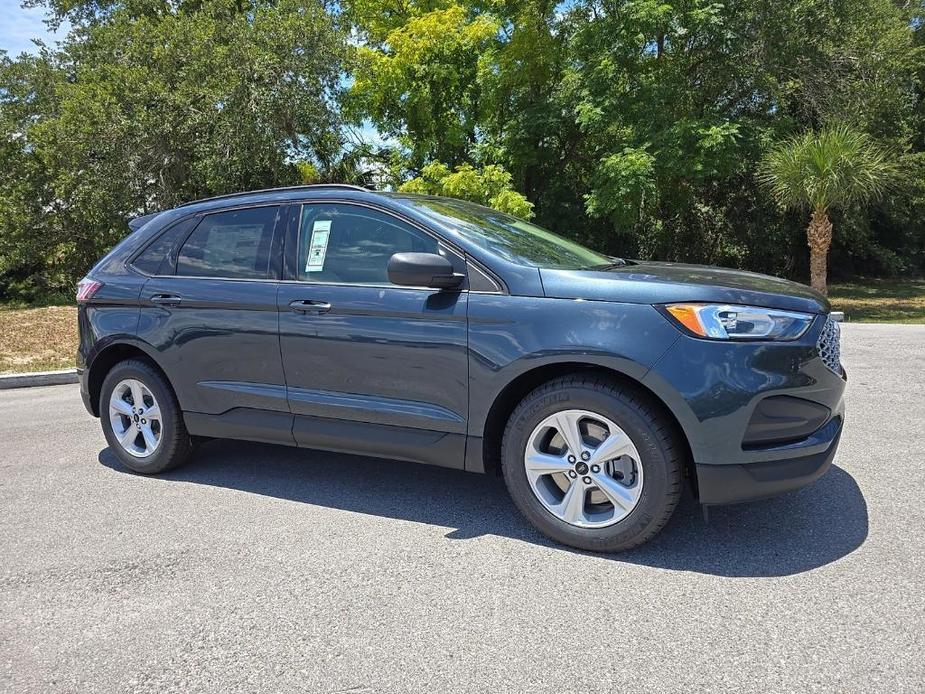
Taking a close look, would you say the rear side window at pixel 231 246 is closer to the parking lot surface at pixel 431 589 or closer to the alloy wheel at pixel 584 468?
the parking lot surface at pixel 431 589

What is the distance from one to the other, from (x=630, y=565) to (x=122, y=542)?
253cm

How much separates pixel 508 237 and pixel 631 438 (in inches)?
54.7

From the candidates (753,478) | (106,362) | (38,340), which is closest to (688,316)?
(753,478)

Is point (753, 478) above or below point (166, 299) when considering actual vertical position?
below

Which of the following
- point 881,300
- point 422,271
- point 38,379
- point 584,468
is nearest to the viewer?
point 584,468

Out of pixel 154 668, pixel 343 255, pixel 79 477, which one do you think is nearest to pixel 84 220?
pixel 79 477

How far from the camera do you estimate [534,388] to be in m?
3.42

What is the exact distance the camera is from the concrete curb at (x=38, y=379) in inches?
322

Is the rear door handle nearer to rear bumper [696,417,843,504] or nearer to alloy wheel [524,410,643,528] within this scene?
alloy wheel [524,410,643,528]

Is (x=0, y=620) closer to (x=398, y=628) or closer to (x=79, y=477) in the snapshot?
(x=398, y=628)

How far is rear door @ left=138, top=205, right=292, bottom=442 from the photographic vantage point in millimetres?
4020

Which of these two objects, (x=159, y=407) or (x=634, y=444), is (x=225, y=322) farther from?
(x=634, y=444)

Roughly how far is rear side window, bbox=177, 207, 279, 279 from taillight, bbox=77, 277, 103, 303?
0.68m

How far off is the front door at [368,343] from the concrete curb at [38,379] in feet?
18.5
